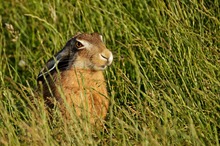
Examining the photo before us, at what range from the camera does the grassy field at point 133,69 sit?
4.12 meters

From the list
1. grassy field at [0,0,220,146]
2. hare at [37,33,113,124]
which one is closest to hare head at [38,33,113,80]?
hare at [37,33,113,124]

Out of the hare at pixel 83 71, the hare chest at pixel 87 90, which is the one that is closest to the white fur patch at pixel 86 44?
the hare at pixel 83 71

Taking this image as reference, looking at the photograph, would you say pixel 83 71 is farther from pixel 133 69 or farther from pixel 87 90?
pixel 133 69

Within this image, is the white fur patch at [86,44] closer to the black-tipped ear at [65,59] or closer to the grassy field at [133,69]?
the black-tipped ear at [65,59]

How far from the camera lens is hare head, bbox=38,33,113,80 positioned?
5109 mm

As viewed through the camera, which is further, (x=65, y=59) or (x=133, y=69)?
(x=133, y=69)

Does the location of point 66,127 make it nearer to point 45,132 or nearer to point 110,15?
point 45,132

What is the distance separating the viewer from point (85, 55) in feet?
17.1

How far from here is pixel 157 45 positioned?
5.38m

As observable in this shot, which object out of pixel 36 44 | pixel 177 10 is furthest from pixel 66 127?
pixel 36 44

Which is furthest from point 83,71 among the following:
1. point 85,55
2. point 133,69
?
point 133,69

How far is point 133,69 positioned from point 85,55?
2.02 feet

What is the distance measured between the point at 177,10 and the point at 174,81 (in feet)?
3.07

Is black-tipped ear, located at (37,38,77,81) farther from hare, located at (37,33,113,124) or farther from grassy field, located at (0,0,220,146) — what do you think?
grassy field, located at (0,0,220,146)
